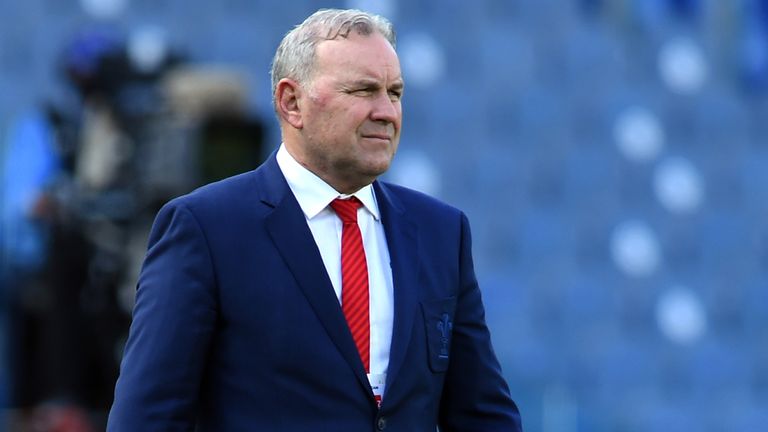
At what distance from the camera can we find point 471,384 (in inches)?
95.9

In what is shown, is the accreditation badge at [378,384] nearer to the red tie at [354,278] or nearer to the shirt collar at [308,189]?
the red tie at [354,278]

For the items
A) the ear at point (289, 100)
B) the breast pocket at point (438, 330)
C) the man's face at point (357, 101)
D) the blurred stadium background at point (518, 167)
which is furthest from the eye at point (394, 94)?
Answer: the blurred stadium background at point (518, 167)

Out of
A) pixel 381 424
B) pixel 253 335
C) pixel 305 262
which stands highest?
pixel 305 262

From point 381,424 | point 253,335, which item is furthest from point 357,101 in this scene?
point 381,424

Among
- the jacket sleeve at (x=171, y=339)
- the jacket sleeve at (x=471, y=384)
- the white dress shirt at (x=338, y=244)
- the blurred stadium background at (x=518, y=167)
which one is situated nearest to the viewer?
the jacket sleeve at (x=171, y=339)

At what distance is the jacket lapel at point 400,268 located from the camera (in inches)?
90.4

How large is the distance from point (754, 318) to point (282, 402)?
28.0 feet

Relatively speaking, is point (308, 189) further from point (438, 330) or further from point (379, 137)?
point (438, 330)

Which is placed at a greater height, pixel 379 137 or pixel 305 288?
pixel 379 137

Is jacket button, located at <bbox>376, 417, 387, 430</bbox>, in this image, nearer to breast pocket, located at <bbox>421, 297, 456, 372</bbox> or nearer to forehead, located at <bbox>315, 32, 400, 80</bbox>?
breast pocket, located at <bbox>421, 297, 456, 372</bbox>

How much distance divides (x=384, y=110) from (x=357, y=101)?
4 centimetres

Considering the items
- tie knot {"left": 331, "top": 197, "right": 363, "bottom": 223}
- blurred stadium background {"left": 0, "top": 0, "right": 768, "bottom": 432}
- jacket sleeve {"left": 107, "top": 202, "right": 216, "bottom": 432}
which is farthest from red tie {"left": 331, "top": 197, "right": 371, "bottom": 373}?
blurred stadium background {"left": 0, "top": 0, "right": 768, "bottom": 432}

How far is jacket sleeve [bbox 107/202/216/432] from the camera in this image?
7.22ft

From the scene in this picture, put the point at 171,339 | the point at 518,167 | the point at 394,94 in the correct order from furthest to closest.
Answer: the point at 518,167 → the point at 394,94 → the point at 171,339
